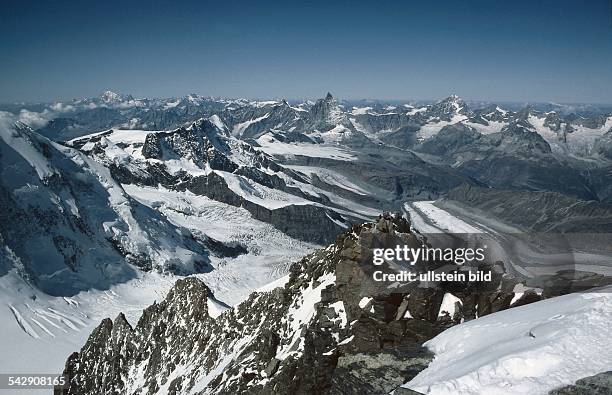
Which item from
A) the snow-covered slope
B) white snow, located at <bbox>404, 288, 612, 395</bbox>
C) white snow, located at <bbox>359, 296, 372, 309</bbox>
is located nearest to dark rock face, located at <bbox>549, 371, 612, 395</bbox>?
white snow, located at <bbox>404, 288, 612, 395</bbox>

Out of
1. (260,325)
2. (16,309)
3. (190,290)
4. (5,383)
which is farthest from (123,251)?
(260,325)

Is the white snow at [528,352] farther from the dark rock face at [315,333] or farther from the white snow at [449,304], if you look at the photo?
the white snow at [449,304]

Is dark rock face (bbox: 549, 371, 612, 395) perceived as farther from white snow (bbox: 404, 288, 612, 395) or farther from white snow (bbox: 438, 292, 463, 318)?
white snow (bbox: 438, 292, 463, 318)

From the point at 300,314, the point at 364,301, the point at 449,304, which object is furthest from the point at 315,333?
the point at 449,304

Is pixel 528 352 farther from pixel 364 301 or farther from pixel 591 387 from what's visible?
pixel 364 301

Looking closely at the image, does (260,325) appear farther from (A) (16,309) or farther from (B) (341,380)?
(A) (16,309)

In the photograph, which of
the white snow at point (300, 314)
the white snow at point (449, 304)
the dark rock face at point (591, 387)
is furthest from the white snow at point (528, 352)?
the white snow at point (300, 314)
